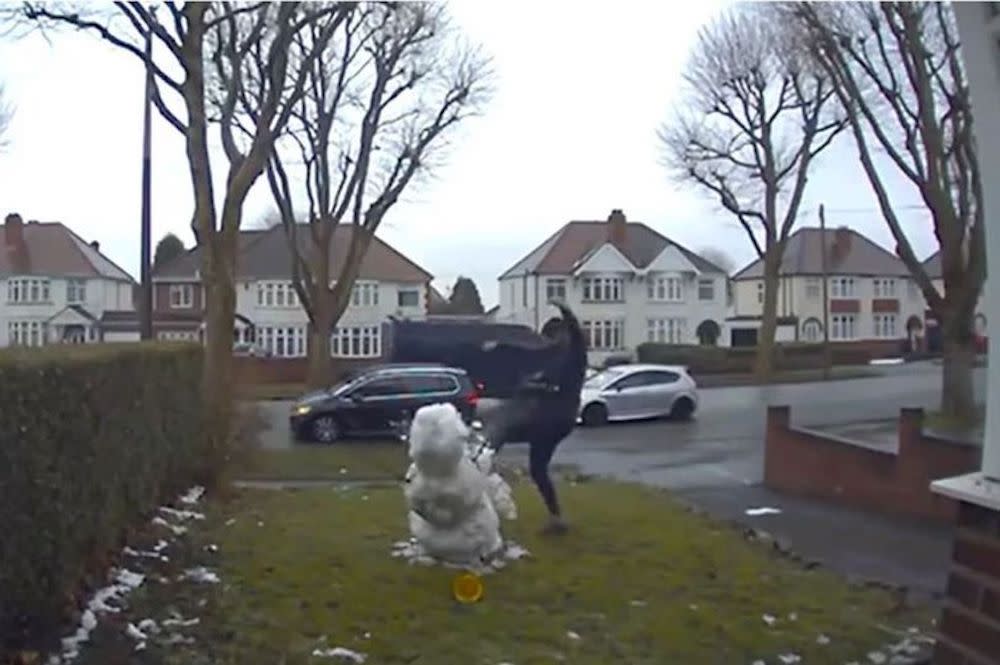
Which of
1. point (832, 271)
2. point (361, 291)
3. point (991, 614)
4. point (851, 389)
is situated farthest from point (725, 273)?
point (991, 614)

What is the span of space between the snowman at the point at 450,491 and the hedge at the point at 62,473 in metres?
1.79

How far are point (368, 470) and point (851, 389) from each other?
22793 millimetres

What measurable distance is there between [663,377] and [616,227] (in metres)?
32.4

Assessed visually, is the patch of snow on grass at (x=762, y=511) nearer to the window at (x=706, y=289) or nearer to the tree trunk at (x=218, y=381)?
the tree trunk at (x=218, y=381)

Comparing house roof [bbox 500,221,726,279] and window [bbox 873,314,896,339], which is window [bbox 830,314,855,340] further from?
house roof [bbox 500,221,726,279]

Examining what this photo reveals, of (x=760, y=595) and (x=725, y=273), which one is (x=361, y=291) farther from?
(x=760, y=595)

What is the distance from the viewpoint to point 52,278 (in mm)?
59594

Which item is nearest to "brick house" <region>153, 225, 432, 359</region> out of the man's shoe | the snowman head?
the man's shoe

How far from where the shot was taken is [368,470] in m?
19.6

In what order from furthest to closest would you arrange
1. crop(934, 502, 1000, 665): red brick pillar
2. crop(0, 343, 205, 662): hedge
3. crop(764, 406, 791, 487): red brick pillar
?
1. crop(764, 406, 791, 487): red brick pillar
2. crop(0, 343, 205, 662): hedge
3. crop(934, 502, 1000, 665): red brick pillar

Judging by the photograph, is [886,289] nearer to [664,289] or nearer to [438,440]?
[664,289]

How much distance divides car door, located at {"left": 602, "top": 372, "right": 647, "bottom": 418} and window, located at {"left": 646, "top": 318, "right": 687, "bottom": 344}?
31.8 m

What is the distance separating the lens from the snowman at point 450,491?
758cm

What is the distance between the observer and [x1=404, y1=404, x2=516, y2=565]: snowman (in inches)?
298
